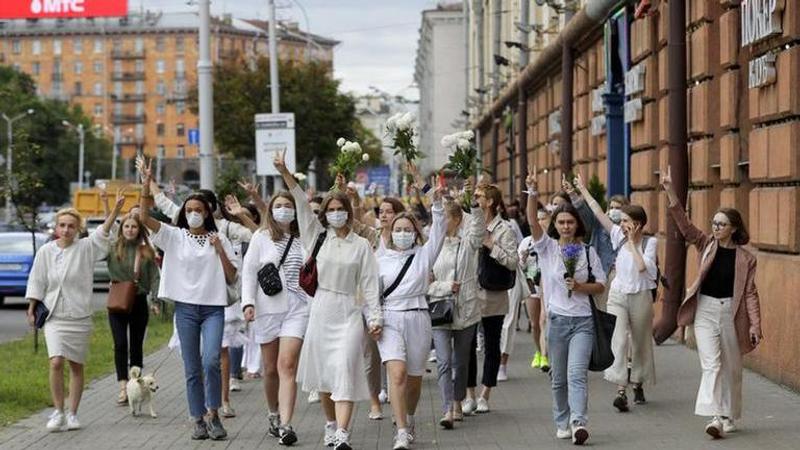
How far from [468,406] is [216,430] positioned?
2.24 m

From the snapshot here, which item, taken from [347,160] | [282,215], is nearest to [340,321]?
[282,215]

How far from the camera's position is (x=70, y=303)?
12828mm

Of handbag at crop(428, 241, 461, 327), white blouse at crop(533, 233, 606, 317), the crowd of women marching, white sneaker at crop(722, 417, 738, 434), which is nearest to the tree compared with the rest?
the crowd of women marching

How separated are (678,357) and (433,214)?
281 inches

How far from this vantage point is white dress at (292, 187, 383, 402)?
37.0 feet

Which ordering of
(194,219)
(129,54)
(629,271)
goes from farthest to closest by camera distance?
(129,54) < (629,271) < (194,219)

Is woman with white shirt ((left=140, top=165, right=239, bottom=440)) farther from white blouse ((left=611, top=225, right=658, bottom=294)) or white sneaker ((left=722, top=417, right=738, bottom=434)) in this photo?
white sneaker ((left=722, top=417, right=738, bottom=434))

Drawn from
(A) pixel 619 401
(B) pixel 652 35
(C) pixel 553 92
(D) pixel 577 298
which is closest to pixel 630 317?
(A) pixel 619 401

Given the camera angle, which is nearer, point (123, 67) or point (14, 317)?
point (14, 317)

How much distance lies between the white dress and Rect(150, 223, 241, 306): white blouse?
1098mm

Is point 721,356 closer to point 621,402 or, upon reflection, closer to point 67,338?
point 621,402

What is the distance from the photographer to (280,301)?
12008 mm

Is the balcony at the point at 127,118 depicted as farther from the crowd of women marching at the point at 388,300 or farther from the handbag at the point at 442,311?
the handbag at the point at 442,311

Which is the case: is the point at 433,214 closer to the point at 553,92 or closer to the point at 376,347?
the point at 376,347
